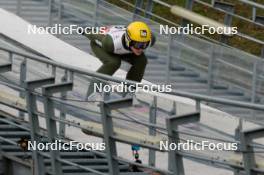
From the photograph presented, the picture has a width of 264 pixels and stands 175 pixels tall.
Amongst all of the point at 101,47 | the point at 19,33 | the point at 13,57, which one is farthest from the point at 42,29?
the point at 13,57

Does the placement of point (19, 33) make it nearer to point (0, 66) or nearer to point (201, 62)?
point (201, 62)

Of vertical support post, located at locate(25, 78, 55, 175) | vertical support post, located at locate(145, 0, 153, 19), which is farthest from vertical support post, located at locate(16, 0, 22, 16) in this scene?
vertical support post, located at locate(25, 78, 55, 175)

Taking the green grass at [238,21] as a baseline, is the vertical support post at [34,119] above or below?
above

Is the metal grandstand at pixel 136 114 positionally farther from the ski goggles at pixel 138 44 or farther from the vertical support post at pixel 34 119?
the ski goggles at pixel 138 44

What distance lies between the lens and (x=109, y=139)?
13953 mm

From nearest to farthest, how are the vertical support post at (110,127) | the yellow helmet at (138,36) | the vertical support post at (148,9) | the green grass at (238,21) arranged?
the vertical support post at (110,127)
the yellow helmet at (138,36)
the vertical support post at (148,9)
the green grass at (238,21)

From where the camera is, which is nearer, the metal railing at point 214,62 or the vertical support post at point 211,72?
the metal railing at point 214,62

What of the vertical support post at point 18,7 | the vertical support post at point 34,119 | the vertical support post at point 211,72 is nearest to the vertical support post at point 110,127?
the vertical support post at point 34,119

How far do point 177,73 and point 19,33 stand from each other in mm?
3171

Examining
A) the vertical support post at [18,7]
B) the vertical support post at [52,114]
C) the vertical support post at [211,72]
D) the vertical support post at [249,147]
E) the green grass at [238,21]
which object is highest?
the vertical support post at [249,147]

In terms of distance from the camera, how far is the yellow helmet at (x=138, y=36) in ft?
55.7

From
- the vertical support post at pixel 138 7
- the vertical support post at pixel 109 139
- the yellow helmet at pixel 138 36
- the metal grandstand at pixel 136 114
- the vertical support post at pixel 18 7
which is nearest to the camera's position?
the metal grandstand at pixel 136 114

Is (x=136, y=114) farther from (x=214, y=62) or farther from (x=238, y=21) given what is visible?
(x=238, y=21)

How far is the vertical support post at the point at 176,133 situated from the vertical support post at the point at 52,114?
145 cm
